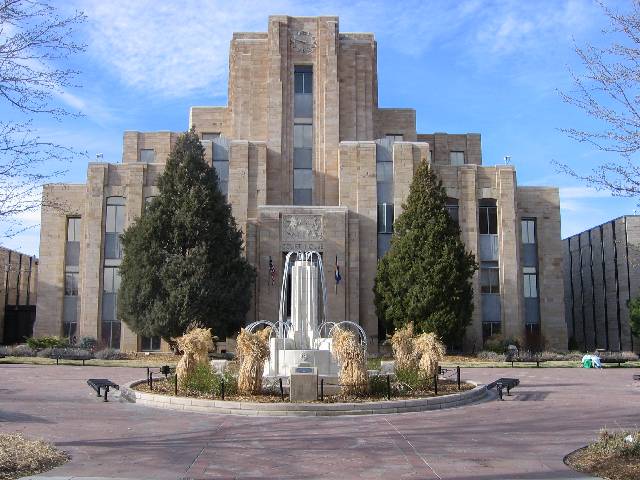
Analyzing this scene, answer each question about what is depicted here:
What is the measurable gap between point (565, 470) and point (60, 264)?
Result: 4199cm

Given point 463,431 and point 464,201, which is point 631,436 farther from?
point 464,201

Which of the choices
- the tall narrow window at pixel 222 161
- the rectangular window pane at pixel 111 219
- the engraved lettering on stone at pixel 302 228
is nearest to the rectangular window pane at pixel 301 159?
the tall narrow window at pixel 222 161

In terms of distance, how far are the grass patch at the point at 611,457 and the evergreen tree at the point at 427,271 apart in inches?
1067

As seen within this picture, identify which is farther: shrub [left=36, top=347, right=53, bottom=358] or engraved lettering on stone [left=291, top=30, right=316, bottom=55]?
engraved lettering on stone [left=291, top=30, right=316, bottom=55]

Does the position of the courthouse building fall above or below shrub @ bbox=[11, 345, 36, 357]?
above

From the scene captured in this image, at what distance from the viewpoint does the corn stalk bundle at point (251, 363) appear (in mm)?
17453

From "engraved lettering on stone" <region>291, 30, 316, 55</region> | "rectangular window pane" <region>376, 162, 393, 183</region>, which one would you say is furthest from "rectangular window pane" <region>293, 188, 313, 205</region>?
"engraved lettering on stone" <region>291, 30, 316, 55</region>

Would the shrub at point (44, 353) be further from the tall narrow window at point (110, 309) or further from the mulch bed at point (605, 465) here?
the mulch bed at point (605, 465)

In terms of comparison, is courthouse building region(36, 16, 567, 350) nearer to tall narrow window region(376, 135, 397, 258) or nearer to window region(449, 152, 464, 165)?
tall narrow window region(376, 135, 397, 258)

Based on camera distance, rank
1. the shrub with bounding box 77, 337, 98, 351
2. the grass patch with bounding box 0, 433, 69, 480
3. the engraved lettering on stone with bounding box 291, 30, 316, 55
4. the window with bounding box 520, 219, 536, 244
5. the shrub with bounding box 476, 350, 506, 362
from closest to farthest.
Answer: the grass patch with bounding box 0, 433, 69, 480 → the shrub with bounding box 476, 350, 506, 362 → the shrub with bounding box 77, 337, 98, 351 → the window with bounding box 520, 219, 536, 244 → the engraved lettering on stone with bounding box 291, 30, 316, 55

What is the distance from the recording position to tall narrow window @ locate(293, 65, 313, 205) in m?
48.8

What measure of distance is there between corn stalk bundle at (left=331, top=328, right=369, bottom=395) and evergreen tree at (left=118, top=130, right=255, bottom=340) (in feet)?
68.3

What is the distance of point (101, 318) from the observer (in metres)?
44.2

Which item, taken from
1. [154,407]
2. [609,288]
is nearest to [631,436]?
[154,407]
